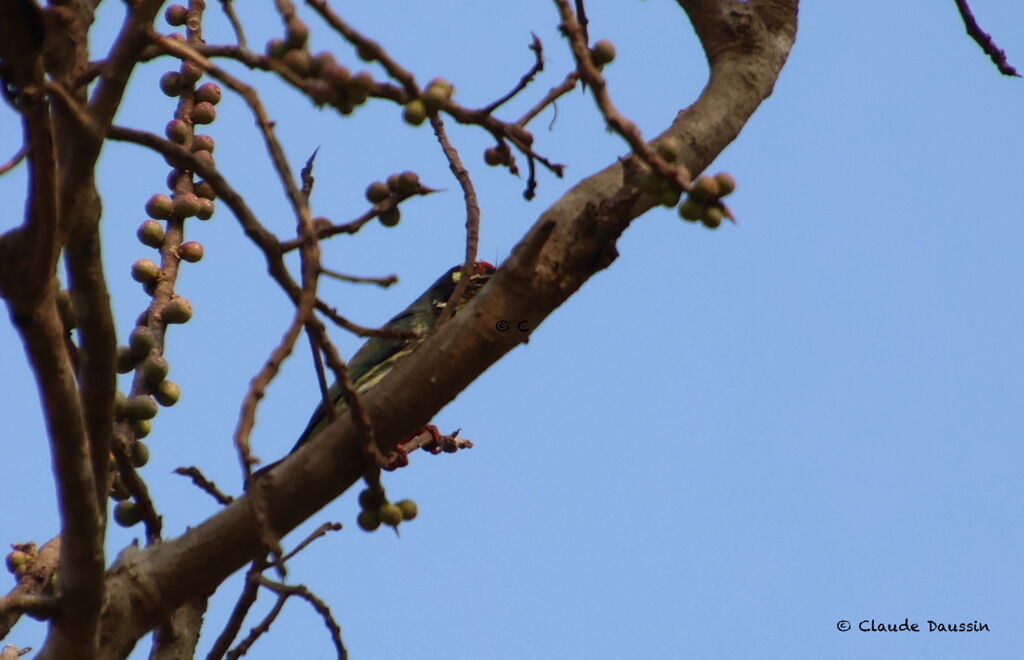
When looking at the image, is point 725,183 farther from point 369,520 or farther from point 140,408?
point 140,408

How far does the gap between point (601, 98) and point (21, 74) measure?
0.99 m

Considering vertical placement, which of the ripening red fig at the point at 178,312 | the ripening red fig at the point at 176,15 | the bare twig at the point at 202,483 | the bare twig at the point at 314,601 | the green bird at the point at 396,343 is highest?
the green bird at the point at 396,343

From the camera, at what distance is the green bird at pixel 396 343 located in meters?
5.64

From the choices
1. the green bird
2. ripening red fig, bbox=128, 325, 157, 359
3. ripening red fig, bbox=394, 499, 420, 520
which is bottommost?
ripening red fig, bbox=394, 499, 420, 520

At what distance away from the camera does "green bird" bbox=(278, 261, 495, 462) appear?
5.64 meters

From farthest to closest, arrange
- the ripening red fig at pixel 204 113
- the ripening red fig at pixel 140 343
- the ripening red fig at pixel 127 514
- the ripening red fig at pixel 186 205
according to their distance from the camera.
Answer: the ripening red fig at pixel 204 113
the ripening red fig at pixel 186 205
the ripening red fig at pixel 140 343
the ripening red fig at pixel 127 514

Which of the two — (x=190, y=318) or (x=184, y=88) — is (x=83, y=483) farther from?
(x=184, y=88)

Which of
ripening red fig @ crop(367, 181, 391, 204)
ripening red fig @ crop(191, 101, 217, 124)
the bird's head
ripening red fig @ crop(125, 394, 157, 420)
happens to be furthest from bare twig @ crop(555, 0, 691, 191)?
the bird's head

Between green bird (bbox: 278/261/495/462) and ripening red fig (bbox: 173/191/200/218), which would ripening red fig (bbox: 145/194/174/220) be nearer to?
ripening red fig (bbox: 173/191/200/218)

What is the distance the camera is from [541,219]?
2.47m

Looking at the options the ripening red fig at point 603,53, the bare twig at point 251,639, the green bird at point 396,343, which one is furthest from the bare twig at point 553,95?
the green bird at point 396,343

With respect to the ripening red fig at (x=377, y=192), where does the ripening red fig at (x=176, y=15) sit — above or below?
above

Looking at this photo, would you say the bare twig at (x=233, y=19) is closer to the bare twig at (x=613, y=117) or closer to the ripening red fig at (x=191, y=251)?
the bare twig at (x=613, y=117)

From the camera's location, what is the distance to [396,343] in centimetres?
609
